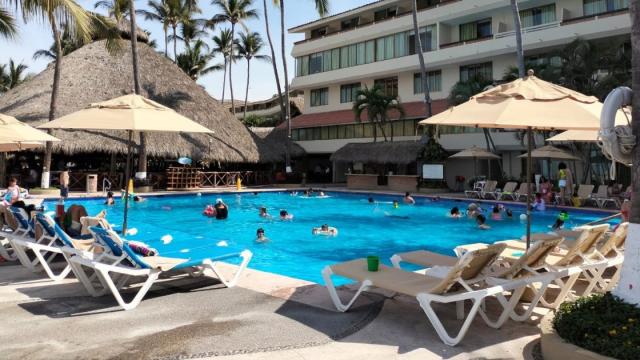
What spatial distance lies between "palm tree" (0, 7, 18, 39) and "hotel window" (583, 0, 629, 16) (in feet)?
82.5

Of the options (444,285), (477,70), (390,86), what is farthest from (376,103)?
(444,285)

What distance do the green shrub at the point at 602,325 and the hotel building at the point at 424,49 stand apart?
881 inches

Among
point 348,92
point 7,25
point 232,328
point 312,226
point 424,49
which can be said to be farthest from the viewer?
point 348,92

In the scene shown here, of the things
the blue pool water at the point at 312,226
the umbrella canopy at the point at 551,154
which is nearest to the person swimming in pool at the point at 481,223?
the blue pool water at the point at 312,226

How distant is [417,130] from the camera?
30625 mm

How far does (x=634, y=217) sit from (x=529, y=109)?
6.75ft

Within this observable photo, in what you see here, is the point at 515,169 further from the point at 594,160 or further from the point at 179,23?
the point at 179,23

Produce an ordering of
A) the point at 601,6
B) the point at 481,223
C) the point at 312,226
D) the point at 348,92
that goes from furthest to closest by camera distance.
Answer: the point at 348,92, the point at 601,6, the point at 312,226, the point at 481,223

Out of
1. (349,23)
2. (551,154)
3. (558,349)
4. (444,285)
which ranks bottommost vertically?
(558,349)

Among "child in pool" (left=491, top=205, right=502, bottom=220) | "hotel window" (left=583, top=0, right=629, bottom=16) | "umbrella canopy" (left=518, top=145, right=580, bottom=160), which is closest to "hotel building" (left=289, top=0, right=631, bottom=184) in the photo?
"hotel window" (left=583, top=0, right=629, bottom=16)

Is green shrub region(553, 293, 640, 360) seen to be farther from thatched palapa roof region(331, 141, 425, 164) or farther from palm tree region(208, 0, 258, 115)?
palm tree region(208, 0, 258, 115)

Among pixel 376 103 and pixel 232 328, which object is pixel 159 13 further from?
pixel 232 328

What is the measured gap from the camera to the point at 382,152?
30219 millimetres

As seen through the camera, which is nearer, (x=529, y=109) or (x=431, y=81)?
(x=529, y=109)
